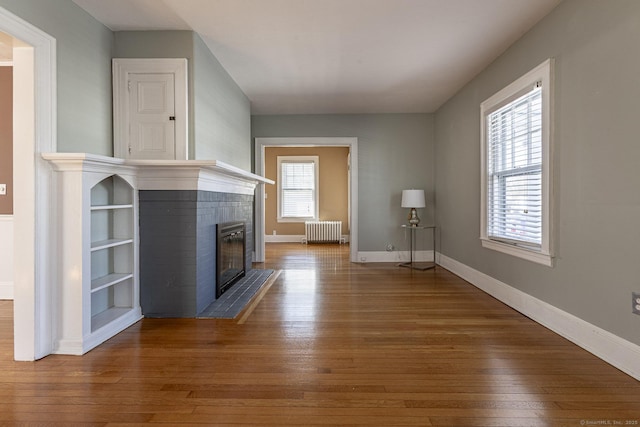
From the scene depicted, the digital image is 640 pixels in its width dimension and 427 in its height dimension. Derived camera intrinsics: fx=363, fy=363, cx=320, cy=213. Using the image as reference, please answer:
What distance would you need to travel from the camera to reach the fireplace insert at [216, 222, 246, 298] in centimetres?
386

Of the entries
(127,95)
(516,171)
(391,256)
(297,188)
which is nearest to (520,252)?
(516,171)

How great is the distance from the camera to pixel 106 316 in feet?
9.80

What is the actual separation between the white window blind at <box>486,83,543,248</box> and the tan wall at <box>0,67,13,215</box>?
16.8 feet

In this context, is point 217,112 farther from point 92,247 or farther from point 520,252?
point 520,252

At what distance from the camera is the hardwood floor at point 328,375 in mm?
1801

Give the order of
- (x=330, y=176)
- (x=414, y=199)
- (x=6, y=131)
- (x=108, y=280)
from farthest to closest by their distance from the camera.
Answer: (x=330, y=176) → (x=414, y=199) → (x=6, y=131) → (x=108, y=280)

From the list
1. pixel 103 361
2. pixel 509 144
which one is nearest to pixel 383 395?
pixel 103 361

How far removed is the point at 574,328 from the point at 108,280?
364 centimetres

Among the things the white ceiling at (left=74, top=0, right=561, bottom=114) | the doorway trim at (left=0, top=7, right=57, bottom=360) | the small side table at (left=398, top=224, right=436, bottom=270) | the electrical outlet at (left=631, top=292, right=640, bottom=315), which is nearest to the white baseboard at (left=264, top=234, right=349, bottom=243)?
the small side table at (left=398, top=224, right=436, bottom=270)

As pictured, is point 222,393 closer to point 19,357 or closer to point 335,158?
point 19,357

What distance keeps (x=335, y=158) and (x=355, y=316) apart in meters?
6.68

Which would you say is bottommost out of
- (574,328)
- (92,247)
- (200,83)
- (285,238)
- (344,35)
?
(574,328)

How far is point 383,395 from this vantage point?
6.49 feet

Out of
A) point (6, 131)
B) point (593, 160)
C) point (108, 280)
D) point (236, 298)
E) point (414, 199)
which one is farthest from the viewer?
point (414, 199)
